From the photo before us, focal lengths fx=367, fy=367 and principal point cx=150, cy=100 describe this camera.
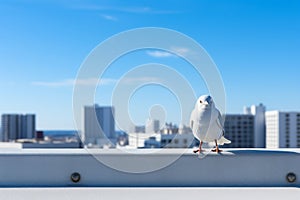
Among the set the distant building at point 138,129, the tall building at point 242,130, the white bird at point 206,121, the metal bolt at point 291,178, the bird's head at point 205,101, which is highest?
the bird's head at point 205,101

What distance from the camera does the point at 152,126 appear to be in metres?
3.41

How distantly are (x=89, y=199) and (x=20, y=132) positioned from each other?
50157 millimetres

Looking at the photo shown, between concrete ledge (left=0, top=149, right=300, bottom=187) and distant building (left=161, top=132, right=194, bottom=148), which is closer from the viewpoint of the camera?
concrete ledge (left=0, top=149, right=300, bottom=187)

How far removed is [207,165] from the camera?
2.46 meters

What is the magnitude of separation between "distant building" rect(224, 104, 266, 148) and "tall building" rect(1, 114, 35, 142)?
84.7 ft

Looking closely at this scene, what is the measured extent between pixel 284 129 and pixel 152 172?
145ft

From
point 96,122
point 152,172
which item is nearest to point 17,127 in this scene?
point 96,122

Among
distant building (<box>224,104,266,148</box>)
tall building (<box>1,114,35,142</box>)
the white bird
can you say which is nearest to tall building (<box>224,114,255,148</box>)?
distant building (<box>224,104,266,148</box>)

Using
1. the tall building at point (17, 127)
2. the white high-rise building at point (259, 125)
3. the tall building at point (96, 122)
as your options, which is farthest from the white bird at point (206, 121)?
the tall building at point (17, 127)

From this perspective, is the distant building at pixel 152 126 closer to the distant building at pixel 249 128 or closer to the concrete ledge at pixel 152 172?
the concrete ledge at pixel 152 172

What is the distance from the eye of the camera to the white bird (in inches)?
92.7

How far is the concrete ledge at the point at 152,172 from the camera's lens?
2436 mm

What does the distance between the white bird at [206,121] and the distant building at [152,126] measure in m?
0.82

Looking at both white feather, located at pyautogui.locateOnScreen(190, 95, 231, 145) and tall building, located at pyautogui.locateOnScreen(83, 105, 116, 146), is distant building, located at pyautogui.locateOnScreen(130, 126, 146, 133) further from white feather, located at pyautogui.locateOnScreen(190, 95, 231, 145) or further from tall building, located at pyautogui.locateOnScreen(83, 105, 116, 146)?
white feather, located at pyautogui.locateOnScreen(190, 95, 231, 145)
